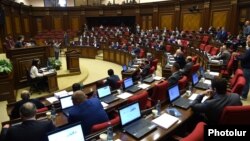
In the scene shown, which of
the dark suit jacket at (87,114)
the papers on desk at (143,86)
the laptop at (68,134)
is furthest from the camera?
the papers on desk at (143,86)

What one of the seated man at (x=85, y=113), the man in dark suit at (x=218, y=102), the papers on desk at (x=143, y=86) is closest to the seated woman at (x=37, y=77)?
the papers on desk at (x=143, y=86)

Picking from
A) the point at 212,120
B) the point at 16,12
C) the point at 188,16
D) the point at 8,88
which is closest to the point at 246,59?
the point at 212,120

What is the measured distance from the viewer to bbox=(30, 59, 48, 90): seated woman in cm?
742

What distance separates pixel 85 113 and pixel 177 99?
1.78 metres

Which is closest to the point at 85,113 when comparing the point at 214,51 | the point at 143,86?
the point at 143,86

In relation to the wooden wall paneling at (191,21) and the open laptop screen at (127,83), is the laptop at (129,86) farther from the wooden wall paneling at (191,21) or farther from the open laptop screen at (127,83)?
the wooden wall paneling at (191,21)

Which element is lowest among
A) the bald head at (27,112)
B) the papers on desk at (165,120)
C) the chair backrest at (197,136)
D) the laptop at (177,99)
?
the papers on desk at (165,120)

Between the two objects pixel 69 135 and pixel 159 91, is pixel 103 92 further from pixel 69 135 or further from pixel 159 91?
pixel 69 135

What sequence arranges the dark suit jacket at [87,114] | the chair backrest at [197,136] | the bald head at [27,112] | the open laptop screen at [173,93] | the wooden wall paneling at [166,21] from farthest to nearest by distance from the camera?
the wooden wall paneling at [166,21]
the open laptop screen at [173,93]
the dark suit jacket at [87,114]
the bald head at [27,112]
the chair backrest at [197,136]

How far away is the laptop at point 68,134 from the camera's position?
237cm

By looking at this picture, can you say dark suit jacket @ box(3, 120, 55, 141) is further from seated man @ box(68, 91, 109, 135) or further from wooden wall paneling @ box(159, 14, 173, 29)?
wooden wall paneling @ box(159, 14, 173, 29)

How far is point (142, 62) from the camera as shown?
29.2 feet

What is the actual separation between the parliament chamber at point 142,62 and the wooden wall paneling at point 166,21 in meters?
0.07

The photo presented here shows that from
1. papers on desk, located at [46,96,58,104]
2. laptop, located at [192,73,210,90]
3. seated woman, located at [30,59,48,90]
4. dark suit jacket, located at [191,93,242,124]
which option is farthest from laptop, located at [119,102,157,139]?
seated woman, located at [30,59,48,90]
